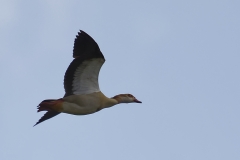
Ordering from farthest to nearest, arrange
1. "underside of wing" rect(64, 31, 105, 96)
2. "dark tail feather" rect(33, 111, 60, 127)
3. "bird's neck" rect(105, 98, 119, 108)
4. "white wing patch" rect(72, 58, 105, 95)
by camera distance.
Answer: "dark tail feather" rect(33, 111, 60, 127), "bird's neck" rect(105, 98, 119, 108), "white wing patch" rect(72, 58, 105, 95), "underside of wing" rect(64, 31, 105, 96)

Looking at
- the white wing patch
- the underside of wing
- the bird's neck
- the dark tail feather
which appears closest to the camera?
the underside of wing

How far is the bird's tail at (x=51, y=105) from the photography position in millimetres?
21516

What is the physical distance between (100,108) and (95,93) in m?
0.41

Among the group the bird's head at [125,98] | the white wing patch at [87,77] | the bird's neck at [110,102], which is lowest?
the bird's neck at [110,102]

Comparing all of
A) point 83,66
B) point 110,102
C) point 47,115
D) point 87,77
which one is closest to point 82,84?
point 87,77

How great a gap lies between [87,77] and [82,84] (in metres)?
0.23

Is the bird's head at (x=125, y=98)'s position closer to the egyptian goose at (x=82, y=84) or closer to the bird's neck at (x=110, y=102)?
the bird's neck at (x=110, y=102)

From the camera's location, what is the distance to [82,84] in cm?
2192

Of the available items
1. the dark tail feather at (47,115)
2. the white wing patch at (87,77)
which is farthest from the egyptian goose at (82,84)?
the dark tail feather at (47,115)

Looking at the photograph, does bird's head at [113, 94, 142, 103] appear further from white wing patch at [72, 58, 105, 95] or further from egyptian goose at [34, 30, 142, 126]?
white wing patch at [72, 58, 105, 95]

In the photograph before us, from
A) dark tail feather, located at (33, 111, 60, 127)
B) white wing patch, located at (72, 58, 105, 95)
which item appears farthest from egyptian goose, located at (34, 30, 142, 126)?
dark tail feather, located at (33, 111, 60, 127)

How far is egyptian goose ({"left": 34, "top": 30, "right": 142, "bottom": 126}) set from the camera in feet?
70.4

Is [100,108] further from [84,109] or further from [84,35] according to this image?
[84,35]

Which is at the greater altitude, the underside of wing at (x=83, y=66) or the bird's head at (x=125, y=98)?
the underside of wing at (x=83, y=66)
